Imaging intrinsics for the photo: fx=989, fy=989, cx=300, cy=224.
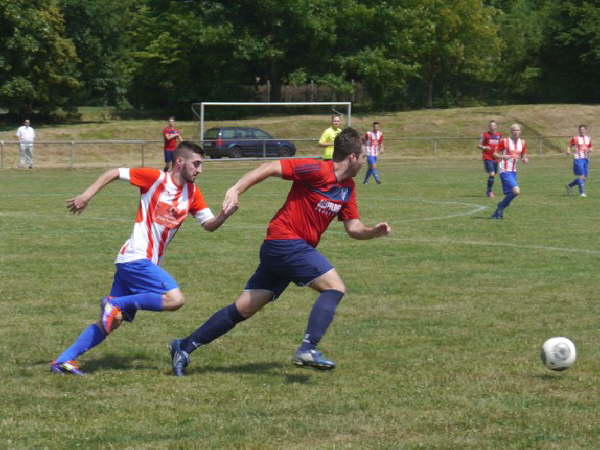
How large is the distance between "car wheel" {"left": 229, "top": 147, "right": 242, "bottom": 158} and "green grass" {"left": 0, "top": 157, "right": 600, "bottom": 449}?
88.6 ft

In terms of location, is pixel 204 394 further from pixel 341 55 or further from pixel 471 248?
pixel 341 55

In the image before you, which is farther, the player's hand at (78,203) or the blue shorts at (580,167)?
the blue shorts at (580,167)

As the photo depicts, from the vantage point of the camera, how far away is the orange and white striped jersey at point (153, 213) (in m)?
7.59

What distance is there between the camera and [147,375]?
7605mm

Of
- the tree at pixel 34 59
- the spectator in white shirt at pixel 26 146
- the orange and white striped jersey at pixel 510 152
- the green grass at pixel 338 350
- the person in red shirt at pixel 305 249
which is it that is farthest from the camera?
the tree at pixel 34 59

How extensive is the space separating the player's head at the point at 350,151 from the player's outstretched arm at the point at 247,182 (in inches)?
20.3

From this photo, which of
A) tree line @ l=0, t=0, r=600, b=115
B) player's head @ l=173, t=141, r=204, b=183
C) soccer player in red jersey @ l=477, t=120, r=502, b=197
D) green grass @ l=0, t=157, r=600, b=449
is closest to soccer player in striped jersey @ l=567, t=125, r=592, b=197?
soccer player in red jersey @ l=477, t=120, r=502, b=197

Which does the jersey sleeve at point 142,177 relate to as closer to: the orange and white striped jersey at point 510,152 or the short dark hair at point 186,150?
the short dark hair at point 186,150

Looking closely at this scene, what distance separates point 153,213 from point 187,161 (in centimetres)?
48

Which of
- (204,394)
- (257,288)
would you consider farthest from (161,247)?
(204,394)

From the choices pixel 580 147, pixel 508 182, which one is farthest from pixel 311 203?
pixel 580 147

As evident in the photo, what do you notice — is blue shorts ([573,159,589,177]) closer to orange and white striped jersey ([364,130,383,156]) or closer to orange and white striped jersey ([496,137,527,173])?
orange and white striped jersey ([496,137,527,173])

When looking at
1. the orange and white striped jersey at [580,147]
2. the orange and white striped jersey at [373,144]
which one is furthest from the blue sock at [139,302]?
the orange and white striped jersey at [373,144]

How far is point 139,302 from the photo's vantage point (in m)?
7.50
